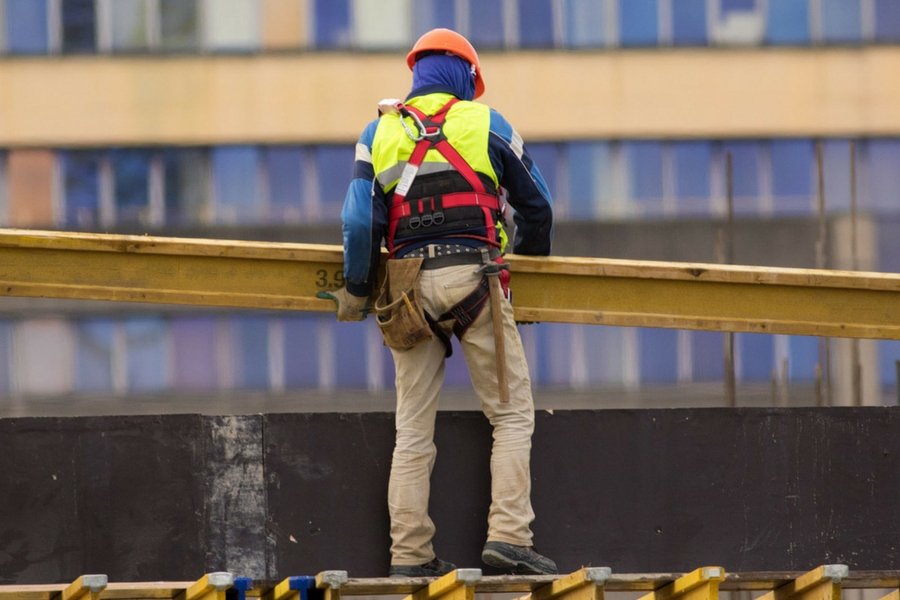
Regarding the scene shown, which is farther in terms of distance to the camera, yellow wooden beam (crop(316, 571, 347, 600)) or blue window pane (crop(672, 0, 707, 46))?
blue window pane (crop(672, 0, 707, 46))

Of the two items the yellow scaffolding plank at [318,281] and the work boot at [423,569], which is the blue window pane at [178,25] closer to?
the yellow scaffolding plank at [318,281]

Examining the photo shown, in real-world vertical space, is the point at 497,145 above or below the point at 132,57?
below

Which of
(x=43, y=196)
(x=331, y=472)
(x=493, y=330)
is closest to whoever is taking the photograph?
(x=493, y=330)

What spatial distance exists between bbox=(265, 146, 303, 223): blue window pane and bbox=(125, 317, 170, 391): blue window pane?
293 cm

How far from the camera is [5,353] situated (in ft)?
113

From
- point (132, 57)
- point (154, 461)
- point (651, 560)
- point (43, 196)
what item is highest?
point (132, 57)

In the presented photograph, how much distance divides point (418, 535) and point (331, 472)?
23.0 inches

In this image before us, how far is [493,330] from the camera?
7.85m

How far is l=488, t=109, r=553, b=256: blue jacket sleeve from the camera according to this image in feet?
25.9

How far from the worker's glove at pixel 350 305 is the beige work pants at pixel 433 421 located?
0.37 meters

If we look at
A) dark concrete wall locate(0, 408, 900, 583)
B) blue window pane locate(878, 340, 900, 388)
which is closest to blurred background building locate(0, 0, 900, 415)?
blue window pane locate(878, 340, 900, 388)

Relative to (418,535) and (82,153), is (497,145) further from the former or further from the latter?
(82,153)

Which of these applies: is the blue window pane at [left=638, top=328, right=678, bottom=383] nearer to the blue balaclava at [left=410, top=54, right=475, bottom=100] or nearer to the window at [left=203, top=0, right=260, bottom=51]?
the window at [left=203, top=0, right=260, bottom=51]

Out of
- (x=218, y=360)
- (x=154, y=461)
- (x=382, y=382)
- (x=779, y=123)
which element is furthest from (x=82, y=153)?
(x=154, y=461)
